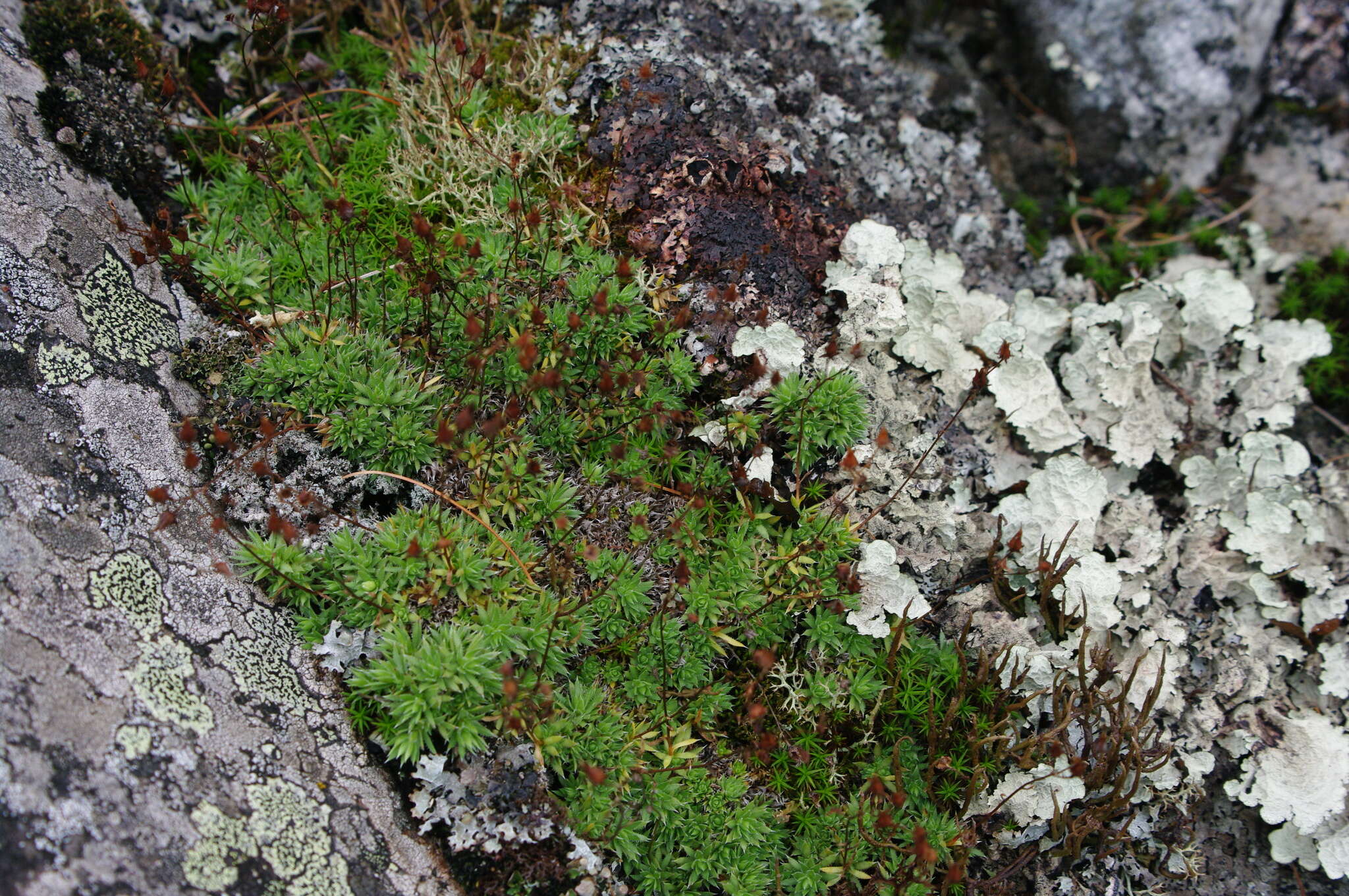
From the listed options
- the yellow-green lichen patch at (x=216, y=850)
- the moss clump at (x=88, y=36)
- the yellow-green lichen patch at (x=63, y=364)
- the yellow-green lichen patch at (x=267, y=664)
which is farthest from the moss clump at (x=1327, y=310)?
the moss clump at (x=88, y=36)

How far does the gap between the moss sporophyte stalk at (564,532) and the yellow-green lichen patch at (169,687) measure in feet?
1.45

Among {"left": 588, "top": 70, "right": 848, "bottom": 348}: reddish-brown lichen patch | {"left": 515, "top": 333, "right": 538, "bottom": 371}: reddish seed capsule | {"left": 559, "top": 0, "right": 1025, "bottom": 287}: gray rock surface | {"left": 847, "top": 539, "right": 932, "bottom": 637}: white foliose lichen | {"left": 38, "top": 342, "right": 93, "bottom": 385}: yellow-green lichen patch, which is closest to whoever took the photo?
{"left": 38, "top": 342, "right": 93, "bottom": 385}: yellow-green lichen patch

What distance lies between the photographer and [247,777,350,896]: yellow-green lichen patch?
2.81 m

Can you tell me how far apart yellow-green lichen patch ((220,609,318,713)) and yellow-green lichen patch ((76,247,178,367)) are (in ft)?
4.22

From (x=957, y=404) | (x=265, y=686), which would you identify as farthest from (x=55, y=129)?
(x=957, y=404)

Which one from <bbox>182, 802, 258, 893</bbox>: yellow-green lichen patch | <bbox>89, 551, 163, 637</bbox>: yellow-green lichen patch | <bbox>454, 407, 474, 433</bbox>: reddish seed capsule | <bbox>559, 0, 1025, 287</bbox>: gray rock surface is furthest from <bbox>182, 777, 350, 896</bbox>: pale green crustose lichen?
<bbox>559, 0, 1025, 287</bbox>: gray rock surface

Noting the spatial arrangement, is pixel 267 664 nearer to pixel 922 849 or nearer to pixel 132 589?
pixel 132 589

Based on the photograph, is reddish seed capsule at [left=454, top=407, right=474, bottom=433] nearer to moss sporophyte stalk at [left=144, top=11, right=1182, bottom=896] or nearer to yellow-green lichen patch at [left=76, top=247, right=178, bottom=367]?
moss sporophyte stalk at [left=144, top=11, right=1182, bottom=896]

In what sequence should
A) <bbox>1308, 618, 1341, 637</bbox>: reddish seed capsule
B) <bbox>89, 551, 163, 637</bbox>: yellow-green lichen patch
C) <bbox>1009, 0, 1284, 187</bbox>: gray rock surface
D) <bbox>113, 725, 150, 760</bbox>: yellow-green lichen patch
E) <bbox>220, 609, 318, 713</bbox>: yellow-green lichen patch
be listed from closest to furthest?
<bbox>113, 725, 150, 760</bbox>: yellow-green lichen patch
<bbox>89, 551, 163, 637</bbox>: yellow-green lichen patch
<bbox>220, 609, 318, 713</bbox>: yellow-green lichen patch
<bbox>1308, 618, 1341, 637</bbox>: reddish seed capsule
<bbox>1009, 0, 1284, 187</bbox>: gray rock surface

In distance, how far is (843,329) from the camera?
13.6 ft

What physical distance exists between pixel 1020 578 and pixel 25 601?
13.0 feet

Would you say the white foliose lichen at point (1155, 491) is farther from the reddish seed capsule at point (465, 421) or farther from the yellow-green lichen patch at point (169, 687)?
the yellow-green lichen patch at point (169, 687)

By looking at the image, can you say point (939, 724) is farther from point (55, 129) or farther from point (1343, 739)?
point (55, 129)

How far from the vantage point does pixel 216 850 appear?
2715 mm
